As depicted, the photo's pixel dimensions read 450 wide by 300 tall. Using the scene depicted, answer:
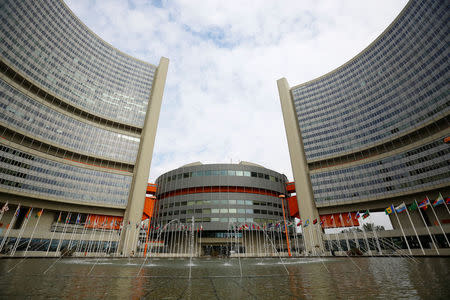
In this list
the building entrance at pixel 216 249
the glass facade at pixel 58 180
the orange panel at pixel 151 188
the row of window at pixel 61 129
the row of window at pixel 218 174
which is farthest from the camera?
the orange panel at pixel 151 188

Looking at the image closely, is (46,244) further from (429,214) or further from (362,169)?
(429,214)

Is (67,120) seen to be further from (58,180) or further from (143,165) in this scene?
(143,165)

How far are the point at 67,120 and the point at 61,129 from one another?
3.68 meters

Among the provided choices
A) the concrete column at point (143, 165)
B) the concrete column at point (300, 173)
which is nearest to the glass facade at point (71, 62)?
the concrete column at point (143, 165)

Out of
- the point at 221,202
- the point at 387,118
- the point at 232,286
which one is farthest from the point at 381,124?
the point at 232,286

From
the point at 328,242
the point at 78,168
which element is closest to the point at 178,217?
the point at 78,168

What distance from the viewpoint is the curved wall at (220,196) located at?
7259cm

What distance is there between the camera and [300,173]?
8094cm

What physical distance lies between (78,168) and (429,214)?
4167 inches

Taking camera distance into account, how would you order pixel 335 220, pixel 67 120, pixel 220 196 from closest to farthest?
pixel 67 120, pixel 335 220, pixel 220 196

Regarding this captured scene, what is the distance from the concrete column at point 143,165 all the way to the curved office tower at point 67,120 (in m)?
0.38

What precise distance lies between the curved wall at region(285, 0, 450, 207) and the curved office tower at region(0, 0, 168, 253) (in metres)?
67.5

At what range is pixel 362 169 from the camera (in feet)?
229

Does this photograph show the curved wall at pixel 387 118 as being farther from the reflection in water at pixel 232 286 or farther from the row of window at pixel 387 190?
the reflection in water at pixel 232 286
